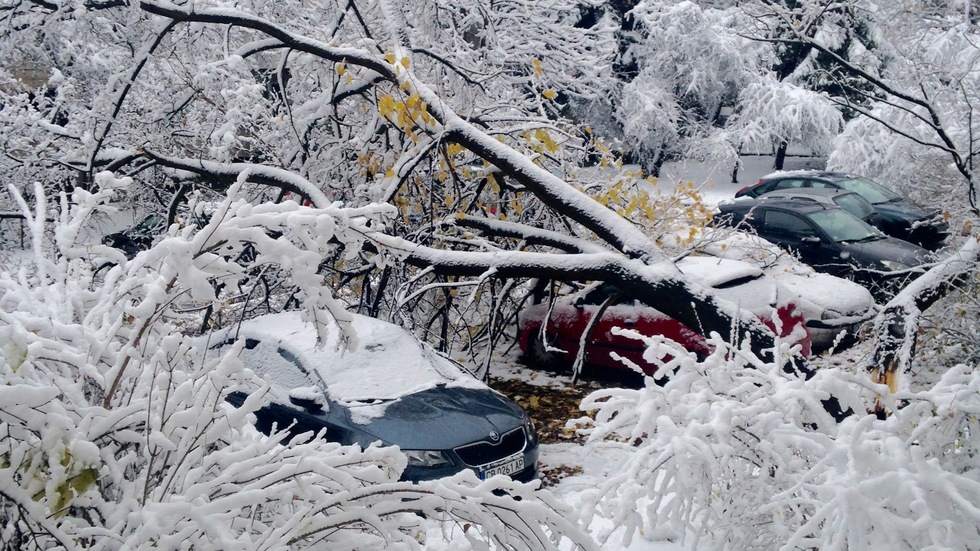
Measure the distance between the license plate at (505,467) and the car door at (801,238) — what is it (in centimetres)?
727

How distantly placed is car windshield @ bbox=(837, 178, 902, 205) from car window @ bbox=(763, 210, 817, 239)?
2.94m

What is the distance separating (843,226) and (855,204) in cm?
235

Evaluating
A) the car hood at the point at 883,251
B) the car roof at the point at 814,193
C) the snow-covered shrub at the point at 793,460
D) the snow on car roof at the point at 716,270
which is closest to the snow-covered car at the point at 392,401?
the snow-covered shrub at the point at 793,460

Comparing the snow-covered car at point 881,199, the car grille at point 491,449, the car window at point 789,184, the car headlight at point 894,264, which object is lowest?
the car window at point 789,184

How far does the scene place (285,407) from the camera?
5.45m

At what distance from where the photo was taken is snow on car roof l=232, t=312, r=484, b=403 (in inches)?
216

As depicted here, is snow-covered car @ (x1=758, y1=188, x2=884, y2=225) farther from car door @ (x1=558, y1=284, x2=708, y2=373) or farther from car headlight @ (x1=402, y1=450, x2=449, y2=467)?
car headlight @ (x1=402, y1=450, x2=449, y2=467)

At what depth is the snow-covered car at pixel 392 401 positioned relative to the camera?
510 centimetres

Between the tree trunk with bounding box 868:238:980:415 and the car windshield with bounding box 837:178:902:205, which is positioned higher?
the tree trunk with bounding box 868:238:980:415

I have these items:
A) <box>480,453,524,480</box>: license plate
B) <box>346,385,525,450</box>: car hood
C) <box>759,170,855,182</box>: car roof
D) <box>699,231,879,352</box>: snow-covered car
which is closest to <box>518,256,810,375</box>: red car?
<box>699,231,879,352</box>: snow-covered car

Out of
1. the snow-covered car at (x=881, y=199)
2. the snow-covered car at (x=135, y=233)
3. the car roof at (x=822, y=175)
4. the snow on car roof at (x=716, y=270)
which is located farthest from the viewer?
the car roof at (x=822, y=175)

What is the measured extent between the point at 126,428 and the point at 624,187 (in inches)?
240

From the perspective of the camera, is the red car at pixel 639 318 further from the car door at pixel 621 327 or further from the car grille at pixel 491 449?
the car grille at pixel 491 449

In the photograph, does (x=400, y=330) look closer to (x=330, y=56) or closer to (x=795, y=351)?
(x=330, y=56)
